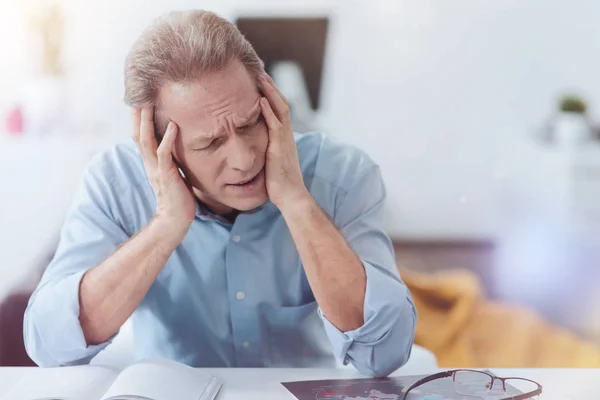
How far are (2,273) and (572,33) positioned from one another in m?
2.21

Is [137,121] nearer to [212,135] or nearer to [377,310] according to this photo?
[212,135]

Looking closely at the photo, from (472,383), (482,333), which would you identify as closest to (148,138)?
(472,383)

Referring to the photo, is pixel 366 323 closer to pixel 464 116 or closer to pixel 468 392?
pixel 468 392

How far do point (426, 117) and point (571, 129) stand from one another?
0.53m

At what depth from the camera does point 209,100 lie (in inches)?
43.6

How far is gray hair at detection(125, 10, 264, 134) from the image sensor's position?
3.65 feet

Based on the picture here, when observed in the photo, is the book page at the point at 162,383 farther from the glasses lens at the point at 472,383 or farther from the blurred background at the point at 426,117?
the blurred background at the point at 426,117

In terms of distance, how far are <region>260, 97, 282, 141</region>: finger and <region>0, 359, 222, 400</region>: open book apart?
38 centimetres

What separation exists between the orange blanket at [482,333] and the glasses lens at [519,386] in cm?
132

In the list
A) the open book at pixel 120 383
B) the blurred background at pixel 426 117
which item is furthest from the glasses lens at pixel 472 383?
the blurred background at pixel 426 117

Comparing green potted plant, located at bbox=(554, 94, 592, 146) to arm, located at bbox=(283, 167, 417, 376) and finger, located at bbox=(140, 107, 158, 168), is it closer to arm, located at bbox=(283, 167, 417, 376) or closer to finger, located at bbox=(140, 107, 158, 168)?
arm, located at bbox=(283, 167, 417, 376)

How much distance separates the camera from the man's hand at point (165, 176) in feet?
3.70

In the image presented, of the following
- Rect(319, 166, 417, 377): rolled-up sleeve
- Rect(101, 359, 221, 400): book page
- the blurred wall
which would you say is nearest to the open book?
Rect(101, 359, 221, 400): book page

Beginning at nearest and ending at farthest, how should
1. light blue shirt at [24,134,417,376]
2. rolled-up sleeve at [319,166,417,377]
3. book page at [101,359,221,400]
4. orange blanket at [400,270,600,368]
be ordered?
book page at [101,359,221,400]
rolled-up sleeve at [319,166,417,377]
light blue shirt at [24,134,417,376]
orange blanket at [400,270,600,368]
